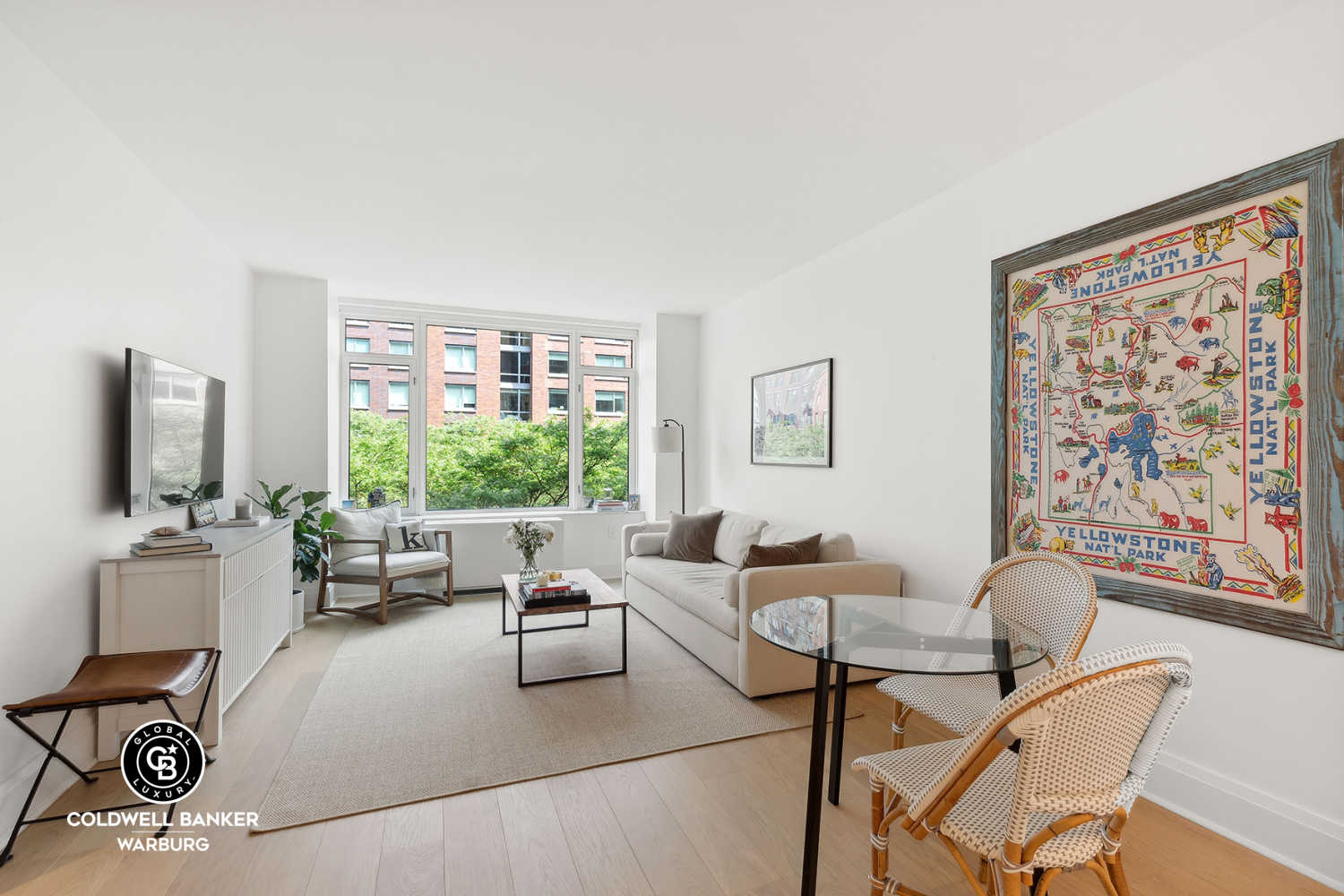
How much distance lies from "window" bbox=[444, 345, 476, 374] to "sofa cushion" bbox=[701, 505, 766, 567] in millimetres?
2963

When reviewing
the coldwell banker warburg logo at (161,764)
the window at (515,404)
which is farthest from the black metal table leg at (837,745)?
the window at (515,404)

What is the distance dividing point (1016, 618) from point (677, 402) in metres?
4.39

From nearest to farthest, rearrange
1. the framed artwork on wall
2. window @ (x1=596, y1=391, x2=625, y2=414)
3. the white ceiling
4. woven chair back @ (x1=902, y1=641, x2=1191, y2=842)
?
woven chair back @ (x1=902, y1=641, x2=1191, y2=842), the white ceiling, the framed artwork on wall, window @ (x1=596, y1=391, x2=625, y2=414)

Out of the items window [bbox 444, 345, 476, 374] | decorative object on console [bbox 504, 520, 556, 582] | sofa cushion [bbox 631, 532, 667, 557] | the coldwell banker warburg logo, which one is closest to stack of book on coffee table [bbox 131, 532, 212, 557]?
the coldwell banker warburg logo

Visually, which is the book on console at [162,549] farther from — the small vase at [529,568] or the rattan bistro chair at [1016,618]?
A: the rattan bistro chair at [1016,618]

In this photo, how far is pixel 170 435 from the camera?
315cm

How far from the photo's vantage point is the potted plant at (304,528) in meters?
4.54

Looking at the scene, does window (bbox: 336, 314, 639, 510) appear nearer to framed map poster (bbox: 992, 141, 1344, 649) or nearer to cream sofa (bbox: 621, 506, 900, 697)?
cream sofa (bbox: 621, 506, 900, 697)

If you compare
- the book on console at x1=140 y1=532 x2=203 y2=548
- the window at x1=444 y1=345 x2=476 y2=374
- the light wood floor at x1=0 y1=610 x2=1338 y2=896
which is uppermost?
the window at x1=444 y1=345 x2=476 y2=374

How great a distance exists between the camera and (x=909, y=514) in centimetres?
357

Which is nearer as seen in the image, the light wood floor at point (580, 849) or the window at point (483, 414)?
the light wood floor at point (580, 849)

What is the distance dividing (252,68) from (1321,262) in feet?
11.8

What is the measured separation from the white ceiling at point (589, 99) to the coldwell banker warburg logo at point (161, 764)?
242cm

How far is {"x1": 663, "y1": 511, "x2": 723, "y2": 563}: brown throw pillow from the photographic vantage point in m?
4.88
